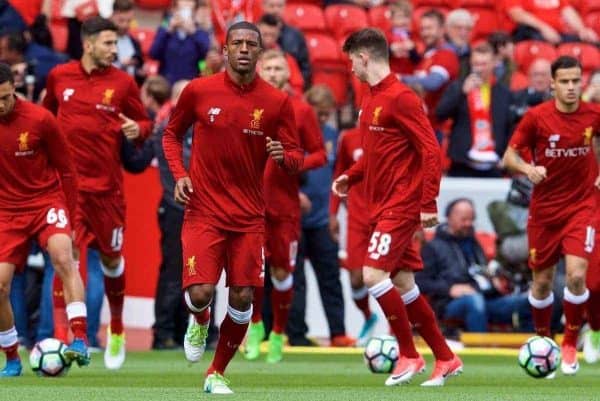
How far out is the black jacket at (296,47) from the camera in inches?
754

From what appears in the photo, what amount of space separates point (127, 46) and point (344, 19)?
478 cm

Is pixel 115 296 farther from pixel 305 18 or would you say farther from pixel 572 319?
pixel 305 18

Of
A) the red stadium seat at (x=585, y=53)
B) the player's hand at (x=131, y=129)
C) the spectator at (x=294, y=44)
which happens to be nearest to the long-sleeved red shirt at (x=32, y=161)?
the player's hand at (x=131, y=129)

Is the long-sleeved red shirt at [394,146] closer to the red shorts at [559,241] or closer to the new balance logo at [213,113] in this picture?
the new balance logo at [213,113]

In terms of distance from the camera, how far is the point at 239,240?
11.0m

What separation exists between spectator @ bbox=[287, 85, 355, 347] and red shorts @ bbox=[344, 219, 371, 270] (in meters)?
0.78

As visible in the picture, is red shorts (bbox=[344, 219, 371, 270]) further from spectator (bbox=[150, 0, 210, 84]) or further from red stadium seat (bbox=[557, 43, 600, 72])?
red stadium seat (bbox=[557, 43, 600, 72])

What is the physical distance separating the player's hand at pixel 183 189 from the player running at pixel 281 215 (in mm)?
3891

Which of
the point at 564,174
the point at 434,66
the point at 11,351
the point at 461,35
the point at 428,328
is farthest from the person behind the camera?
the point at 461,35

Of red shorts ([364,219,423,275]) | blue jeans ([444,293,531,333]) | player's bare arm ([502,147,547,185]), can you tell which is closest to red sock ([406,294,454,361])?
red shorts ([364,219,423,275])

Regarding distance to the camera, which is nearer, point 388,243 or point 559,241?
point 388,243

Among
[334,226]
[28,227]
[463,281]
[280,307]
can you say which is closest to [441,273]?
[463,281]

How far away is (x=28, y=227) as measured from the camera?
40.7ft

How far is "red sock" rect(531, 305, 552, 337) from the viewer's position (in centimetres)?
1387
